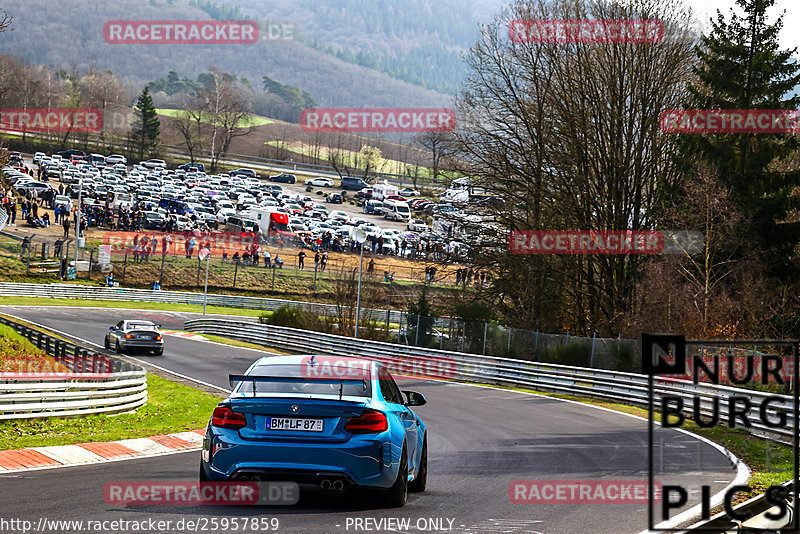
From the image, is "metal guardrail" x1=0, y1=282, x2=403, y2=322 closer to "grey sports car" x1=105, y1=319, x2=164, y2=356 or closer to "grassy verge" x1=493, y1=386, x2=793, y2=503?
"grey sports car" x1=105, y1=319, x2=164, y2=356

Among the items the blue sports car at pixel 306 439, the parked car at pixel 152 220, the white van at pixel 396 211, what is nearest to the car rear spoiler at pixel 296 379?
the blue sports car at pixel 306 439

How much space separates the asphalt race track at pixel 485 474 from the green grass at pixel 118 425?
7.62ft

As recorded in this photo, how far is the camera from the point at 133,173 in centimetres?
11106

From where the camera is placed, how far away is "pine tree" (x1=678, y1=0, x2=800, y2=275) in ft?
131

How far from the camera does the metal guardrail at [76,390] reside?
15547mm

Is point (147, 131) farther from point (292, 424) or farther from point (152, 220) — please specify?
point (292, 424)

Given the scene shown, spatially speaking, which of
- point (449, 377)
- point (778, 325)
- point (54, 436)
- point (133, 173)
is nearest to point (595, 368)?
point (449, 377)

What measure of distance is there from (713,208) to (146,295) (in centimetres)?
4194

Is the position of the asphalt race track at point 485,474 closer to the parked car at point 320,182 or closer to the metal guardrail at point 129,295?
the metal guardrail at point 129,295

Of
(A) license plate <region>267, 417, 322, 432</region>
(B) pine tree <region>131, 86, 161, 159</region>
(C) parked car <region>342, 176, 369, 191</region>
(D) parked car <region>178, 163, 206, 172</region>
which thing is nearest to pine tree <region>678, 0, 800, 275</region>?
(A) license plate <region>267, 417, 322, 432</region>

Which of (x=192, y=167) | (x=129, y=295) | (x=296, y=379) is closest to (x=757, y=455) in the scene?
(x=296, y=379)

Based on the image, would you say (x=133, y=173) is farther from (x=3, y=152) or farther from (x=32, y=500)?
(x=32, y=500)

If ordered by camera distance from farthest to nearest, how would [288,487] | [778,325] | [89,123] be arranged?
[89,123]
[778,325]
[288,487]

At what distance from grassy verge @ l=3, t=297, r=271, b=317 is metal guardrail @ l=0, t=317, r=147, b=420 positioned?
38265mm
